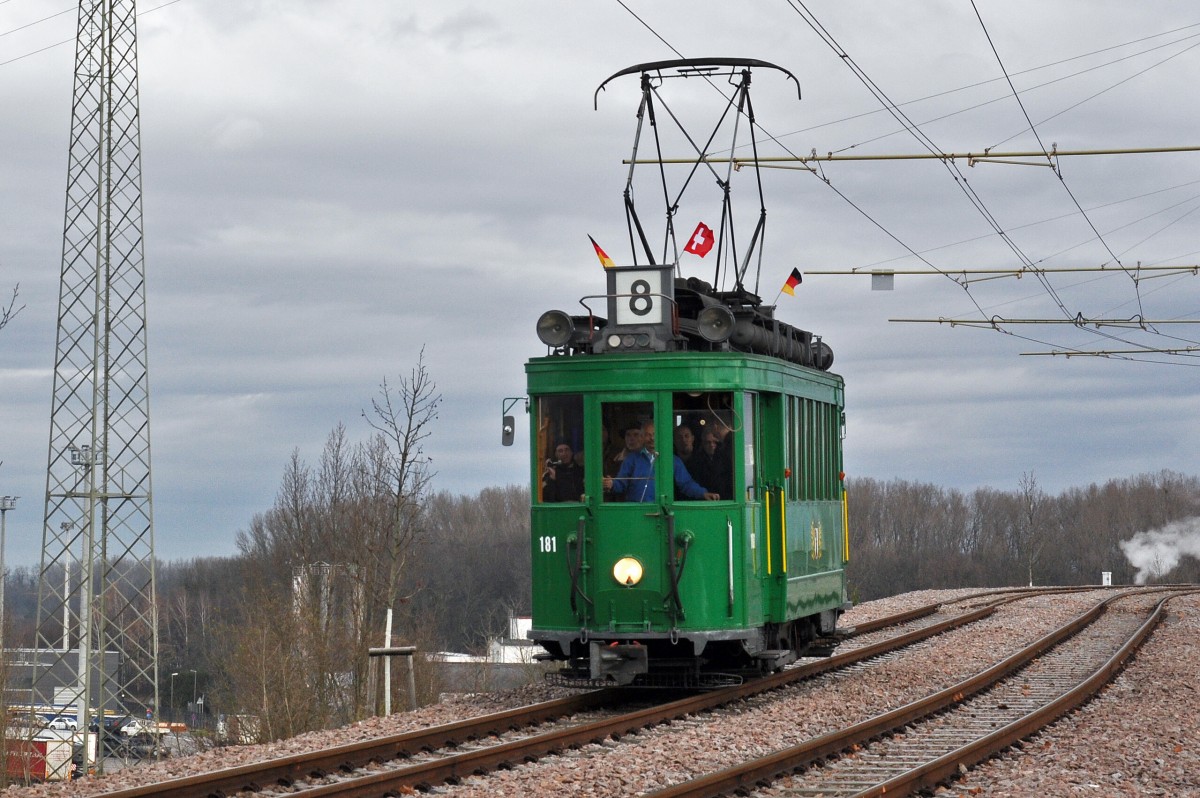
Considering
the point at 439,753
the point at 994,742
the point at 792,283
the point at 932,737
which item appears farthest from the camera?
the point at 792,283

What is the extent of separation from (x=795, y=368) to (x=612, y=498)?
2.68 m

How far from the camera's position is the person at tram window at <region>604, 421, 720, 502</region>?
41.5ft

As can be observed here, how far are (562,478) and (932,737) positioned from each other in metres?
3.66

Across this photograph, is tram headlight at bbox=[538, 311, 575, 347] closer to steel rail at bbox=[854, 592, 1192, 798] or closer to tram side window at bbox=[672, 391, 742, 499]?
tram side window at bbox=[672, 391, 742, 499]

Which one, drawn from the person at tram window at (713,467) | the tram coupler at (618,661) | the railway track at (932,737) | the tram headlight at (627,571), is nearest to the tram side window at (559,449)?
the tram headlight at (627,571)

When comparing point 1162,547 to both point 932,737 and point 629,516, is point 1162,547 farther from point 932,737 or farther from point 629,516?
point 932,737

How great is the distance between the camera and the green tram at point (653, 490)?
41.1 feet

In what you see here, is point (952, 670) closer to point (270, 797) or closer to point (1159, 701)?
point (1159, 701)

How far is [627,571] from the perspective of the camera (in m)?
12.6

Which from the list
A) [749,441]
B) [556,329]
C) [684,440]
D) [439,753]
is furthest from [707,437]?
[439,753]

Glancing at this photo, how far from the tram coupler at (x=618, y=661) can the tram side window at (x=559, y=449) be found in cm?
127

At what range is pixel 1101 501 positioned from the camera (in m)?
107

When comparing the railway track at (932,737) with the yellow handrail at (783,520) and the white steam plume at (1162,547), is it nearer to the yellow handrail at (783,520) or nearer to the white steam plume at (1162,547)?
the yellow handrail at (783,520)

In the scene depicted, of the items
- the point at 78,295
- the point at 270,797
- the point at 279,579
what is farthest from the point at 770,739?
the point at 279,579
